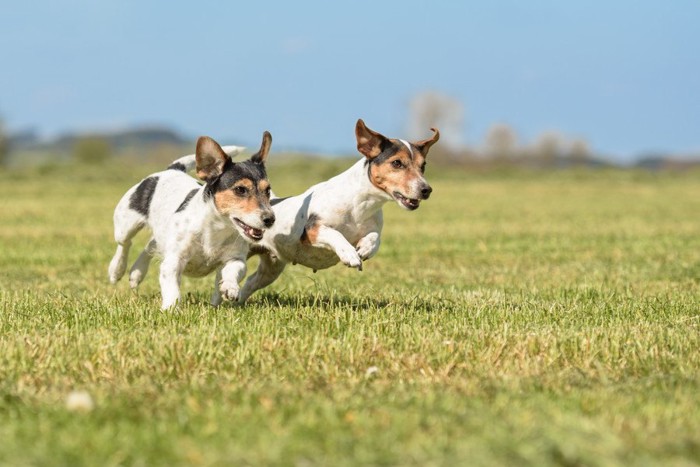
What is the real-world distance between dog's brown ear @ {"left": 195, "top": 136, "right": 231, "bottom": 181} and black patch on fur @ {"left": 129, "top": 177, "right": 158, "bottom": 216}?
144 centimetres

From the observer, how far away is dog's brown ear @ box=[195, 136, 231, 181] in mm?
7148

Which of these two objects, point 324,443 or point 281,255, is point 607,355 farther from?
point 281,255

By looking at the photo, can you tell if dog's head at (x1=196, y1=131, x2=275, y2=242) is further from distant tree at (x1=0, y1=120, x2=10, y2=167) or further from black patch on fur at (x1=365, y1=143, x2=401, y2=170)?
distant tree at (x1=0, y1=120, x2=10, y2=167)

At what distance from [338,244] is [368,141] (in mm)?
796

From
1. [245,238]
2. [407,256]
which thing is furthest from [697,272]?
[245,238]

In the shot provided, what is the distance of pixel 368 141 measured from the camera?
292 inches

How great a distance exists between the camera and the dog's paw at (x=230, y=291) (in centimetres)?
719

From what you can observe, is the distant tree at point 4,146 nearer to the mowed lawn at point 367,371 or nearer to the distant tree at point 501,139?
the distant tree at point 501,139

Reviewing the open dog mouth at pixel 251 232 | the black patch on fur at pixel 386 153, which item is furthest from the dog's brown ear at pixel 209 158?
the black patch on fur at pixel 386 153

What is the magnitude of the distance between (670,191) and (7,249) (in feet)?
109

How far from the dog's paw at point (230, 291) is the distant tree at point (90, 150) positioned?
10078 cm

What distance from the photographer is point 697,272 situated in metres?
11.6

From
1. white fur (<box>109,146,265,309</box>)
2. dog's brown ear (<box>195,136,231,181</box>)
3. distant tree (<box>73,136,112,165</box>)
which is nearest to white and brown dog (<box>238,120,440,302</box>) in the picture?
white fur (<box>109,146,265,309</box>)

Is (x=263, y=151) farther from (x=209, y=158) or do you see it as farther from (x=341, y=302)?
(x=341, y=302)
